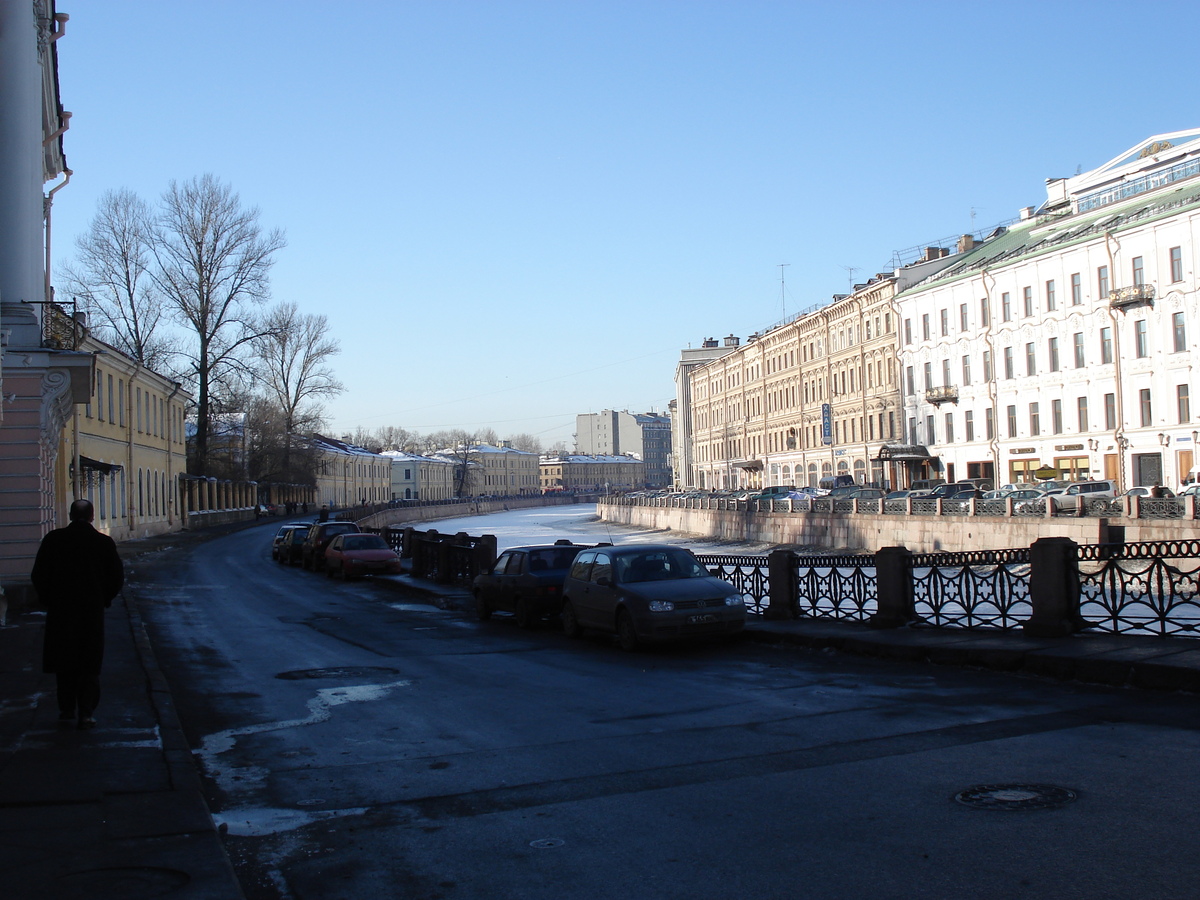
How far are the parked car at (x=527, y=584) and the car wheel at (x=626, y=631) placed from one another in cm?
240

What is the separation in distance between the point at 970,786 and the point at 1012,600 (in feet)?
25.5

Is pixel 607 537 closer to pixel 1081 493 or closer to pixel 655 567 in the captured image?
pixel 1081 493

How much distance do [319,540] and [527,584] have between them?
21172 millimetres

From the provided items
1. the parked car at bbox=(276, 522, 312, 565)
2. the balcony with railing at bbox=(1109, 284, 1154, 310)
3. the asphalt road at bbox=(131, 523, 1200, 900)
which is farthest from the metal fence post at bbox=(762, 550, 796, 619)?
the balcony with railing at bbox=(1109, 284, 1154, 310)

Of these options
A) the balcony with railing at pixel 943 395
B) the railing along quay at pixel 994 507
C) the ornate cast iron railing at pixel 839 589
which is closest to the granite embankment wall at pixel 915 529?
the railing along quay at pixel 994 507

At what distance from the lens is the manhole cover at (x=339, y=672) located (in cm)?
1283

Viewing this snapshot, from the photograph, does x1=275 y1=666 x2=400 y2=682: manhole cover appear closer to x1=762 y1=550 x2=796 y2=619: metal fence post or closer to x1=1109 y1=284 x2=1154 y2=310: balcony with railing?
x1=762 y1=550 x2=796 y2=619: metal fence post

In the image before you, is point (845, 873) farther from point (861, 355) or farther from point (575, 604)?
point (861, 355)

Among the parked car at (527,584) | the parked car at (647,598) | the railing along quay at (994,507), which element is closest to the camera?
the parked car at (647,598)

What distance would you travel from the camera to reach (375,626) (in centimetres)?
1906

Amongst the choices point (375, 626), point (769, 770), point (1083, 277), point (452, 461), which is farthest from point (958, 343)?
point (452, 461)

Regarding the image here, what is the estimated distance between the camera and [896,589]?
1458 cm

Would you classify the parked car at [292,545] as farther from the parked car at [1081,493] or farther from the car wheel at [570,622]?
the parked car at [1081,493]

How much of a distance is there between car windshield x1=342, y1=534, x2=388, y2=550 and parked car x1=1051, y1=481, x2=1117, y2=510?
22.3 meters
